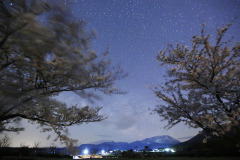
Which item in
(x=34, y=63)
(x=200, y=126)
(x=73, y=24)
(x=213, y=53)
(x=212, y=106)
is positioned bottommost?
(x=200, y=126)

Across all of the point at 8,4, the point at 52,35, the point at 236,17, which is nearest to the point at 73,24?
the point at 52,35

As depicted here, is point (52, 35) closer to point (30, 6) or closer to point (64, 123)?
point (30, 6)

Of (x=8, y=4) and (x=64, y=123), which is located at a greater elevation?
(x=8, y=4)

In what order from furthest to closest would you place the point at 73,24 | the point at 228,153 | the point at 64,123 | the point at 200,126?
the point at 228,153
the point at 64,123
the point at 200,126
the point at 73,24

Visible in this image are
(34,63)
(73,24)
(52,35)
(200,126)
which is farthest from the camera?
(200,126)

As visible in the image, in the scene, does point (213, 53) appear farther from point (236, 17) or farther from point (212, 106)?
point (212, 106)

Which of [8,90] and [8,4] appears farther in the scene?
[8,90]

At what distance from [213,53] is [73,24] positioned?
8.40 metres

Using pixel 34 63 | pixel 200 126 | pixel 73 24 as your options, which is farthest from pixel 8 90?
pixel 200 126

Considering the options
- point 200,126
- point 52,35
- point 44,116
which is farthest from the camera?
point 44,116

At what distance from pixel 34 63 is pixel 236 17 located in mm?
8840

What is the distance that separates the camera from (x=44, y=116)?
7922 mm

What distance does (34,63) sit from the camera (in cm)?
313

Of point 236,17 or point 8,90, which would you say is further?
point 236,17
